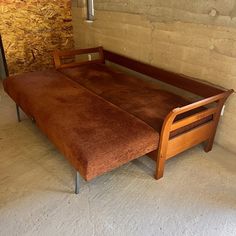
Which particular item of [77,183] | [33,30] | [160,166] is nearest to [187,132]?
[160,166]

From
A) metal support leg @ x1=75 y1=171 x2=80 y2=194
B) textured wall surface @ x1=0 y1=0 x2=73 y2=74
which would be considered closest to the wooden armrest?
metal support leg @ x1=75 y1=171 x2=80 y2=194

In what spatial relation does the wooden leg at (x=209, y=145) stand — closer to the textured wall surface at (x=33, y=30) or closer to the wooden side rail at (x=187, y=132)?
the wooden side rail at (x=187, y=132)

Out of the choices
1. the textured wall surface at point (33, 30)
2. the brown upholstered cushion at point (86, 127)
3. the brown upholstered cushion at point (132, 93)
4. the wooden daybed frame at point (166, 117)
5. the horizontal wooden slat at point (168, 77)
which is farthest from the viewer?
the textured wall surface at point (33, 30)

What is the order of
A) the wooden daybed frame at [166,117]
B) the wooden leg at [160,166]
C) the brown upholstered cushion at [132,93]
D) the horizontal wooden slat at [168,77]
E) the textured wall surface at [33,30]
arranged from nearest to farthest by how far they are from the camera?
the wooden daybed frame at [166,117]
the wooden leg at [160,166]
the brown upholstered cushion at [132,93]
the horizontal wooden slat at [168,77]
the textured wall surface at [33,30]

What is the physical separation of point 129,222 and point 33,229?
1.90 feet

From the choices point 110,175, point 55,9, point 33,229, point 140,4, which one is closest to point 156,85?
point 140,4

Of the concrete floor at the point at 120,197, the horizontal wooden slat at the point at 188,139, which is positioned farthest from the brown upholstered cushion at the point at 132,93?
the concrete floor at the point at 120,197

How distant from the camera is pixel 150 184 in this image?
177 centimetres

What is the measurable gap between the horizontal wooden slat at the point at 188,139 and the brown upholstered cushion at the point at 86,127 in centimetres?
17

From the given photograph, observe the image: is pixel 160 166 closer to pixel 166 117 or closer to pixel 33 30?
pixel 166 117

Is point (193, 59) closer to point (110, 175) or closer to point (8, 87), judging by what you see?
point (110, 175)

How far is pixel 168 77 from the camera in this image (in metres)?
2.34

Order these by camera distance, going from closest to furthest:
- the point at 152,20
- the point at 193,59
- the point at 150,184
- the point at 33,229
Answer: the point at 33,229 → the point at 150,184 → the point at 193,59 → the point at 152,20

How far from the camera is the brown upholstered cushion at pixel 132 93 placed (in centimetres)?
186
